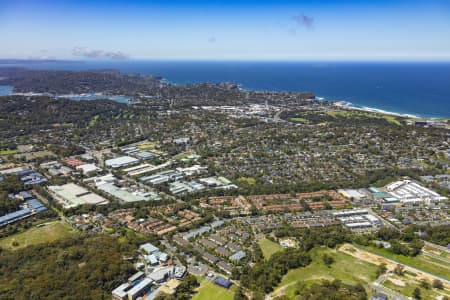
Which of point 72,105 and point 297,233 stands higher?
point 72,105

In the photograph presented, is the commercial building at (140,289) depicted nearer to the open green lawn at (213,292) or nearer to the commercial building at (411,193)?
the open green lawn at (213,292)

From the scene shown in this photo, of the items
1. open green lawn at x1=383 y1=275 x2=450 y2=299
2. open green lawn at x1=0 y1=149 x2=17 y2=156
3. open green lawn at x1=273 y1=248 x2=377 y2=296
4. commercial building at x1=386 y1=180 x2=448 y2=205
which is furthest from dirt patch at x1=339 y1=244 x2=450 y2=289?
open green lawn at x1=0 y1=149 x2=17 y2=156

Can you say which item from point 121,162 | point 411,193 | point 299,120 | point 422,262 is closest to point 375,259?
point 422,262

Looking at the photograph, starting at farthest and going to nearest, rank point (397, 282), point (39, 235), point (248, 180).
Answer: point (248, 180)
point (39, 235)
point (397, 282)

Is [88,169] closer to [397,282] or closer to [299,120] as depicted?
[397,282]

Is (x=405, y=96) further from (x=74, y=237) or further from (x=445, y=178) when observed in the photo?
(x=74, y=237)

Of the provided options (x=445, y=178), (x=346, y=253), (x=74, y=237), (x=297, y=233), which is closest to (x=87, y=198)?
(x=74, y=237)

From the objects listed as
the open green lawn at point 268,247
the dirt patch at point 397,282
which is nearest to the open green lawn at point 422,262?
the dirt patch at point 397,282
